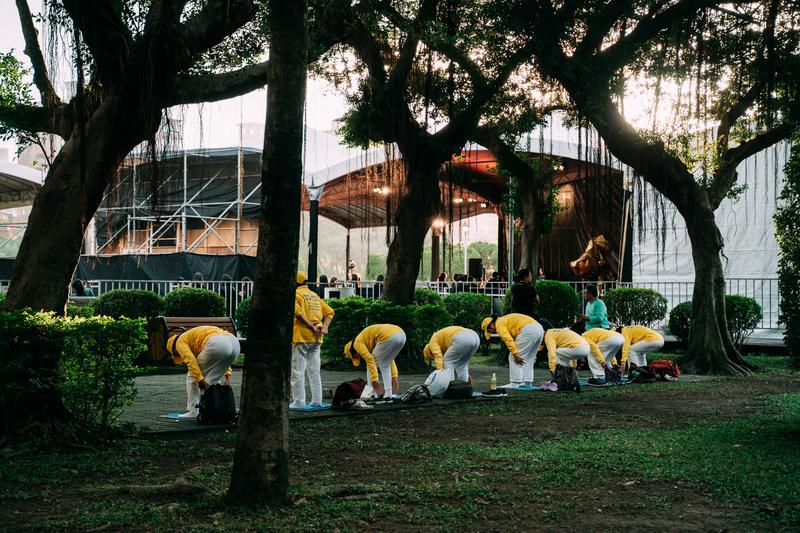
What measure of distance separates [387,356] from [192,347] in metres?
2.93

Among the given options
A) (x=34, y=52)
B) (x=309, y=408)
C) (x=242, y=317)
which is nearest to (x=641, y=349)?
(x=309, y=408)

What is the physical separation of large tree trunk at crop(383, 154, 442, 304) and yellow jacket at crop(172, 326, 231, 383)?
7.15 metres

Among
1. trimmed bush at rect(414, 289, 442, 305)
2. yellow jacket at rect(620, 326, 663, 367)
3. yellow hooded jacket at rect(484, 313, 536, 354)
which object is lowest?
yellow jacket at rect(620, 326, 663, 367)

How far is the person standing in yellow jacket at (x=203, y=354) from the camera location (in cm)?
912

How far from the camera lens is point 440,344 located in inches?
→ 472

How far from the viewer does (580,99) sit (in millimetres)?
14859

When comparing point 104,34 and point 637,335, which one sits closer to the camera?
point 104,34

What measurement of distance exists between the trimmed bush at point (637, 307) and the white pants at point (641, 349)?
21.2ft

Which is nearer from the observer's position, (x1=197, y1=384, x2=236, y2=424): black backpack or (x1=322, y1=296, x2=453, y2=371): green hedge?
(x1=197, y1=384, x2=236, y2=424): black backpack

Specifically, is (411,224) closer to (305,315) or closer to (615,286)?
(305,315)

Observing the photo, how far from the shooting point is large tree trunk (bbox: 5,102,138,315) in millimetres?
8023

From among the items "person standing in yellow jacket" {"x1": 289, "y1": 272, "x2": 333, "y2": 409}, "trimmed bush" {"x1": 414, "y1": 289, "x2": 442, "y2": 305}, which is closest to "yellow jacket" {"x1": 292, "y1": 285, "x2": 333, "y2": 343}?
"person standing in yellow jacket" {"x1": 289, "y1": 272, "x2": 333, "y2": 409}

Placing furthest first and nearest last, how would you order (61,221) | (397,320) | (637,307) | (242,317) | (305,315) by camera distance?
(637,307)
(242,317)
(397,320)
(305,315)
(61,221)

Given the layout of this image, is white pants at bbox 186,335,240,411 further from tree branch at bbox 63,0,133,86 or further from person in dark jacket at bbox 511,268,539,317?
person in dark jacket at bbox 511,268,539,317
